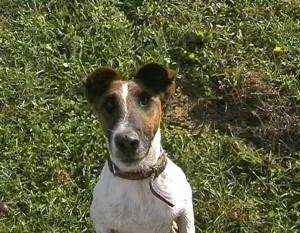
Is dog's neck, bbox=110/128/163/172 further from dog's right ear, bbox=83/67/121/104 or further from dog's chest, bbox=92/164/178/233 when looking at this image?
dog's right ear, bbox=83/67/121/104

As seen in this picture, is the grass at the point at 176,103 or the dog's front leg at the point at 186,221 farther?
the grass at the point at 176,103

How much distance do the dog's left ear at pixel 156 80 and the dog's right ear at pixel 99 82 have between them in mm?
151

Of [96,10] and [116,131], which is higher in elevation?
[116,131]

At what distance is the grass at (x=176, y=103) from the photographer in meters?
5.49

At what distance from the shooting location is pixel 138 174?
14.7 feet

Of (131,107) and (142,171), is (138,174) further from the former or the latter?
(131,107)

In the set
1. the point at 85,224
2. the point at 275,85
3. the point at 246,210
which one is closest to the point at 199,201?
the point at 246,210

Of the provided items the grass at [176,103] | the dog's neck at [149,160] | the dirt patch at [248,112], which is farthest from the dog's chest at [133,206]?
the dirt patch at [248,112]

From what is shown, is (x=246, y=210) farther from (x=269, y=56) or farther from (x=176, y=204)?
(x=269, y=56)

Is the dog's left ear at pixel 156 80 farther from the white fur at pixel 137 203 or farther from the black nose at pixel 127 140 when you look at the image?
the black nose at pixel 127 140

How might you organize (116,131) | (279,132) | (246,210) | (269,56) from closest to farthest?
1. (116,131)
2. (246,210)
3. (279,132)
4. (269,56)

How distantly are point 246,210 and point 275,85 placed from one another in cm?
123

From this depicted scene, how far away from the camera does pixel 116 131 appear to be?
422 cm

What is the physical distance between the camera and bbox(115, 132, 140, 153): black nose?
4.18 m
